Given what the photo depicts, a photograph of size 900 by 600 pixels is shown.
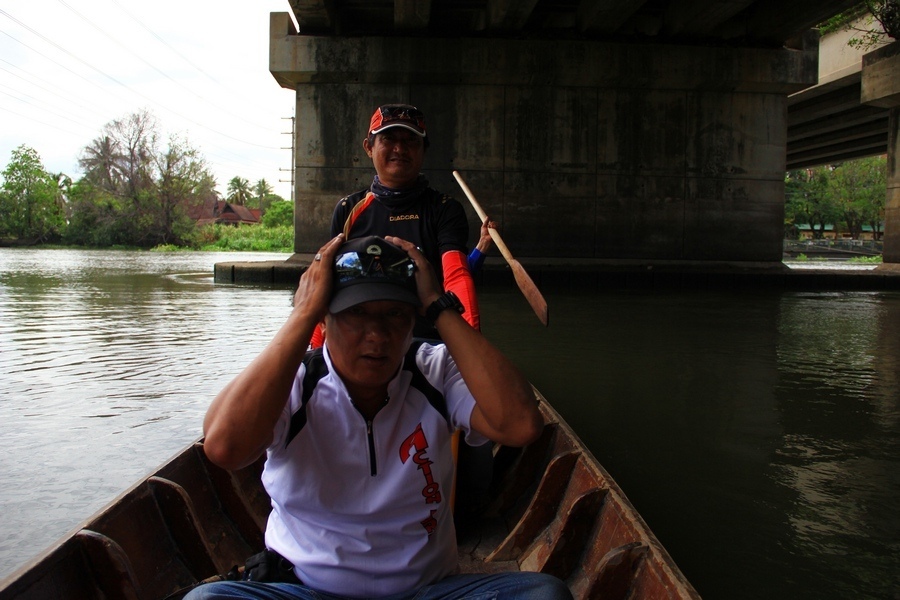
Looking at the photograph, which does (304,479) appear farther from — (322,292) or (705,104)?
(705,104)

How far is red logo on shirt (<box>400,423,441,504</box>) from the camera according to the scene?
1.65 meters

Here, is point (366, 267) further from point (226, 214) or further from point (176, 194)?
point (226, 214)

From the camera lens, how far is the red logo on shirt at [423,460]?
65.1 inches

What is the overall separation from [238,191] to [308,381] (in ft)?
394

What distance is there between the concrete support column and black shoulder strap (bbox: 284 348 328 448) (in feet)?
64.0

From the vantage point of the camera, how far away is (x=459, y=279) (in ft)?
10.0

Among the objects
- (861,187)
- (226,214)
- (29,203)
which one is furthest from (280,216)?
(861,187)

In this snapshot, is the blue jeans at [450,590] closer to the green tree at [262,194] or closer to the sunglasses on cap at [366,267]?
the sunglasses on cap at [366,267]

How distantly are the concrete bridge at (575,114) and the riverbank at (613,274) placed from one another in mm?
449

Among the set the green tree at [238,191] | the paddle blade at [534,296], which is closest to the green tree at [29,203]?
the green tree at [238,191]

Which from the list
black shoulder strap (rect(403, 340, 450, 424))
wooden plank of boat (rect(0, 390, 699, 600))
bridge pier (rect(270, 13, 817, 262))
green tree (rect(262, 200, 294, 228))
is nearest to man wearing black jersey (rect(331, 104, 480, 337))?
wooden plank of boat (rect(0, 390, 699, 600))

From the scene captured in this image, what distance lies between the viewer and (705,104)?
1611 centimetres

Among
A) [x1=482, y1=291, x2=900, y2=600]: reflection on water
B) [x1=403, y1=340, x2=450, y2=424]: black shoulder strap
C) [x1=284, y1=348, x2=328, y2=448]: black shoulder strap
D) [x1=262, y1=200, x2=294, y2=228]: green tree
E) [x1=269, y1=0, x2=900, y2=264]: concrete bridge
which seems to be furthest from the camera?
[x1=262, y1=200, x2=294, y2=228]: green tree

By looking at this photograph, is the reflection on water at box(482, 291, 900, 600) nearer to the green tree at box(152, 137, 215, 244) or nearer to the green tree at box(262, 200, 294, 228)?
the green tree at box(152, 137, 215, 244)
